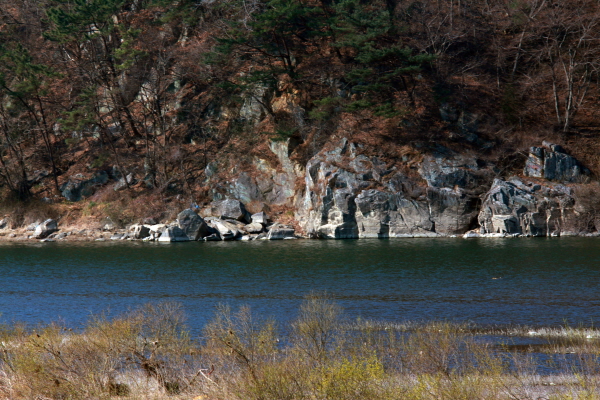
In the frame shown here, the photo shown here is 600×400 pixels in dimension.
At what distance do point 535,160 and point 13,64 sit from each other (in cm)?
4731

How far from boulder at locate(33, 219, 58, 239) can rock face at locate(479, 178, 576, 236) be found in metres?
36.1

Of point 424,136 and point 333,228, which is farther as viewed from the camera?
point 424,136

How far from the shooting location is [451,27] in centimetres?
4969

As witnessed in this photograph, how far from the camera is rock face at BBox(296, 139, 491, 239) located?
1590 inches

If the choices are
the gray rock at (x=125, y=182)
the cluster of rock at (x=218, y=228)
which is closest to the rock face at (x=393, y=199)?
the cluster of rock at (x=218, y=228)

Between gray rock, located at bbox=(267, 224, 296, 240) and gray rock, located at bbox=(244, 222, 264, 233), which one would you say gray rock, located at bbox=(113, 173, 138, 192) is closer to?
gray rock, located at bbox=(244, 222, 264, 233)

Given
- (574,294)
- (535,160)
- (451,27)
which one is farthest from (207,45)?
(574,294)

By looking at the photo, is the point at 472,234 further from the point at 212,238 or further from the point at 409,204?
the point at 212,238

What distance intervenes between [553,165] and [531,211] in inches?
202

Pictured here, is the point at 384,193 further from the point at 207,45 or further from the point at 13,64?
the point at 13,64

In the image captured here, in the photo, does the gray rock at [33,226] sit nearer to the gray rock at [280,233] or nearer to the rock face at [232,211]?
the rock face at [232,211]

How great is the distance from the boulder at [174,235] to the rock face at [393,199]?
381 inches

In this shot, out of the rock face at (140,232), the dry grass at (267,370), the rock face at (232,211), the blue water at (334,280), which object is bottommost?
the blue water at (334,280)

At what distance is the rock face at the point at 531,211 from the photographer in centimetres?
3788
